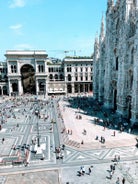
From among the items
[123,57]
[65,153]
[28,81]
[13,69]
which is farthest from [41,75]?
[65,153]

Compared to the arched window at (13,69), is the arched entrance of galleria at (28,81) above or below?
below

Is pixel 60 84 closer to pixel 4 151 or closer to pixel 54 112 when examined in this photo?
pixel 54 112

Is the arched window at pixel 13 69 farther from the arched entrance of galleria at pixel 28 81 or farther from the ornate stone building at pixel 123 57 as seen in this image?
the ornate stone building at pixel 123 57

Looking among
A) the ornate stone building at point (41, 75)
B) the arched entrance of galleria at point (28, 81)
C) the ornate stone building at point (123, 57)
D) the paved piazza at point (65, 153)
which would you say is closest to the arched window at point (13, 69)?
the ornate stone building at point (41, 75)

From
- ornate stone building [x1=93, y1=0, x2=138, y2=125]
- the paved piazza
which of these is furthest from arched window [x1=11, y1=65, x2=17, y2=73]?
the paved piazza

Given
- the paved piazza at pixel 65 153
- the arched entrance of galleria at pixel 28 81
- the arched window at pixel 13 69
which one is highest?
the arched window at pixel 13 69

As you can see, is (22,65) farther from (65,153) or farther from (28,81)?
(65,153)

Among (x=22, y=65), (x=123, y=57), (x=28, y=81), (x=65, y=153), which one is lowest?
(x=65, y=153)
